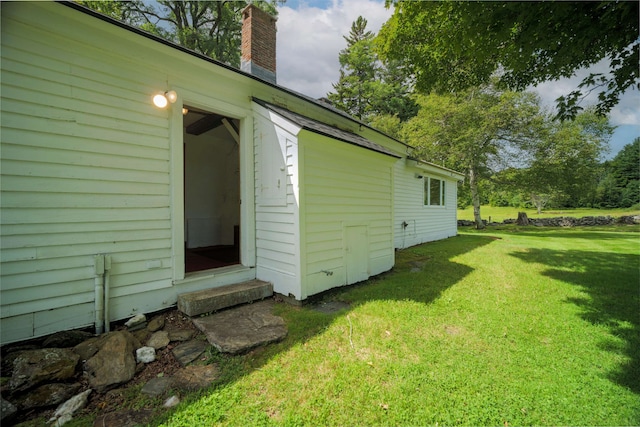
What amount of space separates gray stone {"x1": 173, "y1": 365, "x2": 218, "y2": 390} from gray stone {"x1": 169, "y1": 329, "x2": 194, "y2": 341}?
615 millimetres

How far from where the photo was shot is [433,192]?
12305 mm

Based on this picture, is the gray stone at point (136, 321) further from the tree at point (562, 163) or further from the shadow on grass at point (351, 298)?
the tree at point (562, 163)

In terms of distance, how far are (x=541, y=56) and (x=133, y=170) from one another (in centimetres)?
731

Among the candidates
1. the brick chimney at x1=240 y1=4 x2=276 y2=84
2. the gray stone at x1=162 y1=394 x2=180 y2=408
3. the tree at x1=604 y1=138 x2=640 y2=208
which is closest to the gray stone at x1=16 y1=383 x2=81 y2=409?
the gray stone at x1=162 y1=394 x2=180 y2=408

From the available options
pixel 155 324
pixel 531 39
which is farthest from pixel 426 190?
pixel 155 324

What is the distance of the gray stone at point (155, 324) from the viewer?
332 centimetres

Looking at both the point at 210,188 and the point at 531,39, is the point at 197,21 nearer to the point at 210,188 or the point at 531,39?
the point at 210,188

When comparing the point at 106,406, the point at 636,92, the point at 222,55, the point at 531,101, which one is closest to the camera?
the point at 106,406

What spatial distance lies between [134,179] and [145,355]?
2288 mm

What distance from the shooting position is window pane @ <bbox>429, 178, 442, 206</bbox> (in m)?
12.1

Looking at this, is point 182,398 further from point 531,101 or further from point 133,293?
point 531,101

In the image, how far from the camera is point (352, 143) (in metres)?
4.85

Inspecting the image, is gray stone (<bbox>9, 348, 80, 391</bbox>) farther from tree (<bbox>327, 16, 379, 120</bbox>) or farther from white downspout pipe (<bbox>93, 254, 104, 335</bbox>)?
tree (<bbox>327, 16, 379, 120</bbox>)

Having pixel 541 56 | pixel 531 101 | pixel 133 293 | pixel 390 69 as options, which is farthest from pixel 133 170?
pixel 390 69
